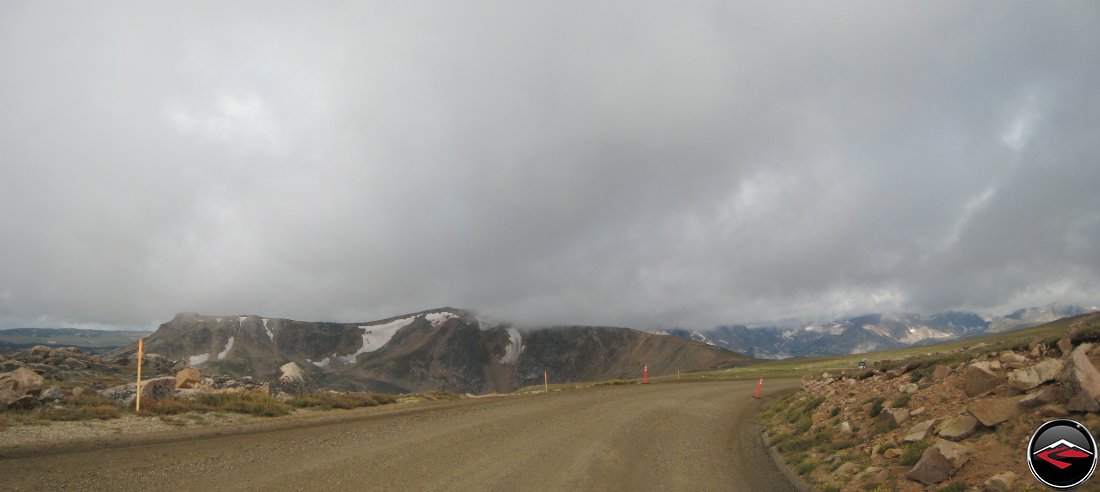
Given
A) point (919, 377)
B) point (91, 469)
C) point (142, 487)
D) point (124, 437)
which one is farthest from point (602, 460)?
point (124, 437)

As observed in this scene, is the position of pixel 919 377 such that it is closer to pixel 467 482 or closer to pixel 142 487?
pixel 467 482

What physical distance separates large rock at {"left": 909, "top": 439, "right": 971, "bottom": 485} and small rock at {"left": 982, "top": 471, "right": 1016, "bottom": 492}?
100 cm

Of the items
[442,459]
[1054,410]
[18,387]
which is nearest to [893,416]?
[1054,410]

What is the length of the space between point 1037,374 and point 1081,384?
150cm

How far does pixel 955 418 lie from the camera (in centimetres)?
1033

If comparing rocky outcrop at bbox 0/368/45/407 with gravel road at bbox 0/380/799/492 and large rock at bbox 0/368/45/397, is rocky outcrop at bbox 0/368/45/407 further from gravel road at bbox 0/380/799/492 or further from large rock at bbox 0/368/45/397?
gravel road at bbox 0/380/799/492

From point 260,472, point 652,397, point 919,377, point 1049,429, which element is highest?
point 1049,429

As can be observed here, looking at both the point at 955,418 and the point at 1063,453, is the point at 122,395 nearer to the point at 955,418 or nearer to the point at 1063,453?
the point at 1063,453

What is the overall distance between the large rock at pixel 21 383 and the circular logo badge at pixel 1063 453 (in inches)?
1094

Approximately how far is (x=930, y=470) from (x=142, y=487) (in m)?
16.1

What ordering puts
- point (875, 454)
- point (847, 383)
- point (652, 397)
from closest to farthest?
1. point (875, 454)
2. point (847, 383)
3. point (652, 397)

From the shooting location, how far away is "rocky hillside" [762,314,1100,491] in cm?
838

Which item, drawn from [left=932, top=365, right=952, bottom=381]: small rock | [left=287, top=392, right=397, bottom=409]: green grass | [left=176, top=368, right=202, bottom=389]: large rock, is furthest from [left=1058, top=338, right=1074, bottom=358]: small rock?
[left=176, top=368, right=202, bottom=389]: large rock

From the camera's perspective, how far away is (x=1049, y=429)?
566 cm
